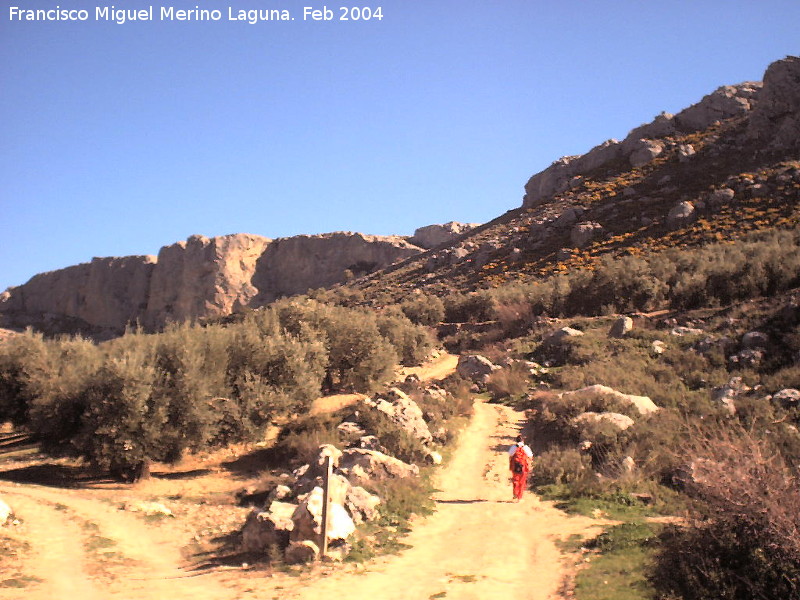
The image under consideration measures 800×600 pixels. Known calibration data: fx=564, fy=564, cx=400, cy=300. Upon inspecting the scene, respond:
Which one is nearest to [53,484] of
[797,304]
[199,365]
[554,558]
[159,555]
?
[199,365]

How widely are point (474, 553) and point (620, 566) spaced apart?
209cm

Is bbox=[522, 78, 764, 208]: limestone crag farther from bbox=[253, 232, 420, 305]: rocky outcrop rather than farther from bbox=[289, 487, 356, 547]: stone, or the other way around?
bbox=[289, 487, 356, 547]: stone

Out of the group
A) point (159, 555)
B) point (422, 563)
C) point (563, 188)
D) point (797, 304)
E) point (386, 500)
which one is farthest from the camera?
point (563, 188)

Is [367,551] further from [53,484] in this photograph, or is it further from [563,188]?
[563,188]

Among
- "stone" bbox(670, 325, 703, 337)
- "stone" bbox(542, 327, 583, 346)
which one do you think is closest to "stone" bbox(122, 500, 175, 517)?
"stone" bbox(542, 327, 583, 346)

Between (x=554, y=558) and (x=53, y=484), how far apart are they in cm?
1184

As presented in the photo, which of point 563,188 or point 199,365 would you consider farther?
point 563,188

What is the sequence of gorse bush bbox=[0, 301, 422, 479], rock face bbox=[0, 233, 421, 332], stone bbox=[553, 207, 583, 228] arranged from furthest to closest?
rock face bbox=[0, 233, 421, 332] < stone bbox=[553, 207, 583, 228] < gorse bush bbox=[0, 301, 422, 479]

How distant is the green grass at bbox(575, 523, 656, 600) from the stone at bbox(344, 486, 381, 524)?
3499mm

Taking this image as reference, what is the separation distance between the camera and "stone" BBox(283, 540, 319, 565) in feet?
25.5

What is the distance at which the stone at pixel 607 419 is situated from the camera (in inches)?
530

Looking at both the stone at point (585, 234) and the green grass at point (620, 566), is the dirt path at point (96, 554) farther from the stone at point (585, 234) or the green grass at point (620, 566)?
the stone at point (585, 234)

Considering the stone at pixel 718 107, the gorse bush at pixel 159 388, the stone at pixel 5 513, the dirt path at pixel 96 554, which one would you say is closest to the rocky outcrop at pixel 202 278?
the gorse bush at pixel 159 388

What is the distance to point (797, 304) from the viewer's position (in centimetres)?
1858
